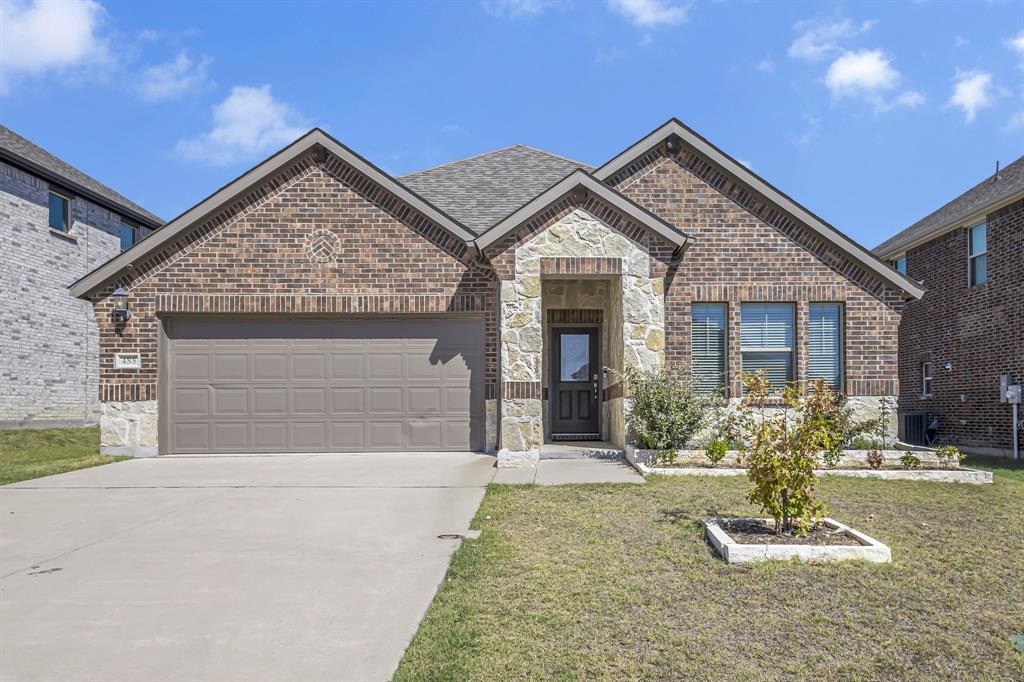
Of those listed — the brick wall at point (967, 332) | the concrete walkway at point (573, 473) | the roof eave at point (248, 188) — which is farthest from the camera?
the brick wall at point (967, 332)

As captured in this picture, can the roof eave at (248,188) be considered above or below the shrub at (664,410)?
above

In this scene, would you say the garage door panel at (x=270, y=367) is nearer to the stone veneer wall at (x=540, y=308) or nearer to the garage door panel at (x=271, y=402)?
the garage door panel at (x=271, y=402)

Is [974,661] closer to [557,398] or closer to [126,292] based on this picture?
[557,398]

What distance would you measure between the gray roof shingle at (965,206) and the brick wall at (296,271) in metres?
12.1

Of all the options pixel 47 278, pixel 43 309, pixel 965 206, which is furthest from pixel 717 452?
pixel 47 278

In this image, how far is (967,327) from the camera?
17.1m

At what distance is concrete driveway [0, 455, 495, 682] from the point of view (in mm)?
3744

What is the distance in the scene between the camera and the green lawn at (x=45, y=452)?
11032 millimetres

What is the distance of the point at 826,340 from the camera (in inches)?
497

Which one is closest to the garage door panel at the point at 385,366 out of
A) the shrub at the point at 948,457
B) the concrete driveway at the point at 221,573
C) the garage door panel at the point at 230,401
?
the garage door panel at the point at 230,401

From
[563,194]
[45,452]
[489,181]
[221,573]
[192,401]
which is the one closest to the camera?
[221,573]

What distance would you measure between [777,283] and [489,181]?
279 inches

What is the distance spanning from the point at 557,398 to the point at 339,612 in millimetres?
10030

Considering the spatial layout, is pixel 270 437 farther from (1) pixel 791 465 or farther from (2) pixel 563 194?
(1) pixel 791 465
